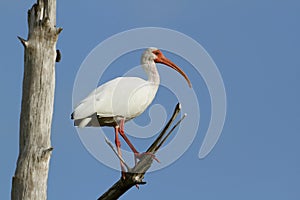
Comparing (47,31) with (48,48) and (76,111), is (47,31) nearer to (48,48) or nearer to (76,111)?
(48,48)

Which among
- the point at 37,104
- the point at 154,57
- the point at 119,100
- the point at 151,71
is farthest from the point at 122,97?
the point at 37,104

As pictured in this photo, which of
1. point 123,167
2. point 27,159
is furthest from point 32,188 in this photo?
point 123,167

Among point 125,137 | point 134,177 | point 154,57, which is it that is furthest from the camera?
point 154,57

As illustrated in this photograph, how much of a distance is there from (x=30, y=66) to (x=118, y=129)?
437 cm

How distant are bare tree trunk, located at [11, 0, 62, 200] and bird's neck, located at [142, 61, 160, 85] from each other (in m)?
4.70

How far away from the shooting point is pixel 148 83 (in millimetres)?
11086

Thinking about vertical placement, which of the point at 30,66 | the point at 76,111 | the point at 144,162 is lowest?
the point at 144,162

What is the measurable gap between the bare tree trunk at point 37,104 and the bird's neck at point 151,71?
4.70m

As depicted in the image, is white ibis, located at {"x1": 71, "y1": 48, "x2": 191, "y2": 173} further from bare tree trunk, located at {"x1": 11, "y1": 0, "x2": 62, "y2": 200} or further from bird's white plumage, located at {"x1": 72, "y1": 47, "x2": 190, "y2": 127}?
bare tree trunk, located at {"x1": 11, "y1": 0, "x2": 62, "y2": 200}

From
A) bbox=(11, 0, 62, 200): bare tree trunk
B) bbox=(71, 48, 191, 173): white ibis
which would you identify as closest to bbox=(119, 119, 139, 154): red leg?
bbox=(71, 48, 191, 173): white ibis

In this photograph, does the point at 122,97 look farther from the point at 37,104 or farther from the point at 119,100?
the point at 37,104

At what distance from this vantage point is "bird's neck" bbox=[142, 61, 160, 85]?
36.8 feet

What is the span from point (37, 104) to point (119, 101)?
4.44 metres

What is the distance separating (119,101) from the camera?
10.8 meters
